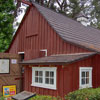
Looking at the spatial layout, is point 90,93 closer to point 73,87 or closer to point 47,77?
point 73,87

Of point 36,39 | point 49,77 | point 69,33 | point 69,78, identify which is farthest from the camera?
point 36,39

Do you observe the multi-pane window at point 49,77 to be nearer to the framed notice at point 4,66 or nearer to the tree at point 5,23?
the framed notice at point 4,66

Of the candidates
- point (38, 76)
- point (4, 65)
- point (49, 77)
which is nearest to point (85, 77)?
point (49, 77)

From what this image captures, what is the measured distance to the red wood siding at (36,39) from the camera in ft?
28.8

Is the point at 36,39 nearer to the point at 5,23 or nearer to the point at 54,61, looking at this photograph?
the point at 54,61

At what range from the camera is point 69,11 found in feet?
91.0

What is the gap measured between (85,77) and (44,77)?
1941mm

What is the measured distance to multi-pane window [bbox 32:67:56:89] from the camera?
736cm

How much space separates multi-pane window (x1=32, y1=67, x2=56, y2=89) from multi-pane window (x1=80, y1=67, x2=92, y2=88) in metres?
1.27

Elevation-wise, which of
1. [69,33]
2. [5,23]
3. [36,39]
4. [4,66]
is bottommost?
[4,66]

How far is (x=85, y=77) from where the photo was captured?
7.64 m

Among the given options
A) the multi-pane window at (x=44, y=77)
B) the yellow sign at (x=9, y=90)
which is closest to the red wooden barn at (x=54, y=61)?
the multi-pane window at (x=44, y=77)

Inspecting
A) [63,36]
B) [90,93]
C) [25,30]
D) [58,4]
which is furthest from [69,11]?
[90,93]

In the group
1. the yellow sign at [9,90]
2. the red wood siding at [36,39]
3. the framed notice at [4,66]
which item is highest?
the red wood siding at [36,39]
